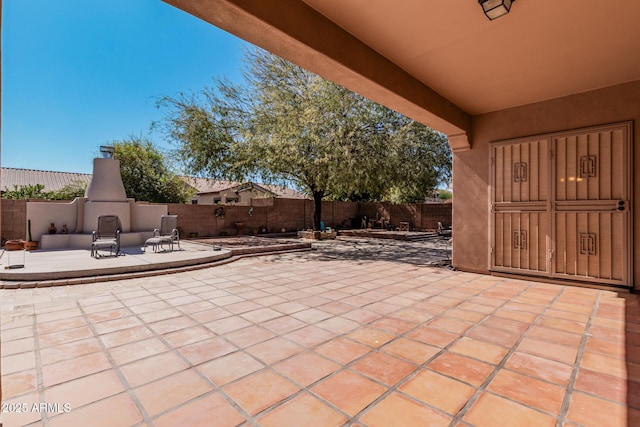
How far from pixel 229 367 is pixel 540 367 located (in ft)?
7.54

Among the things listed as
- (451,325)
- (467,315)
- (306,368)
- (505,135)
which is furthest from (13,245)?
(505,135)

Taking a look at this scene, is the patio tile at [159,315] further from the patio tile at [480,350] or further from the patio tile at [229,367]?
the patio tile at [480,350]

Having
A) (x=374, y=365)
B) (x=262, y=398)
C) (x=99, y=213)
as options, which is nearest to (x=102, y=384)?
(x=262, y=398)

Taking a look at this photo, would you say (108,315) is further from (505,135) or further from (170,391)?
(505,135)

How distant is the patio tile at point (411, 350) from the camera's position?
2.46 m

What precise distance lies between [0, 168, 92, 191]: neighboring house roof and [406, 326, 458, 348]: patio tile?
89.3ft

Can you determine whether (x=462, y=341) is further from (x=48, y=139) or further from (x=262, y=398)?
(x=48, y=139)

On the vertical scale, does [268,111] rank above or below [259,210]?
above

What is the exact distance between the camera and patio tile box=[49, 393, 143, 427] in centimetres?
175

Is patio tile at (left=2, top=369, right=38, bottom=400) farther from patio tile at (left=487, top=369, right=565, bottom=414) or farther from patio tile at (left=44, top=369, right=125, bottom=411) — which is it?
patio tile at (left=487, top=369, right=565, bottom=414)

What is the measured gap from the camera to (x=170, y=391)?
2037 mm

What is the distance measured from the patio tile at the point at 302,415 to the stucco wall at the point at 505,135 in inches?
187

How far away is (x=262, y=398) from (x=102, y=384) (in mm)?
1112

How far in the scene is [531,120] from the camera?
5.08 m
